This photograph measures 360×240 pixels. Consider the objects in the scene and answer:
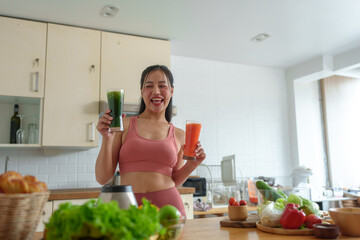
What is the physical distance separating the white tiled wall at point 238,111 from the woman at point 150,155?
2052 millimetres

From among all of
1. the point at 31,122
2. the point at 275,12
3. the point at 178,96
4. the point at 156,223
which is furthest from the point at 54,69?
the point at 156,223

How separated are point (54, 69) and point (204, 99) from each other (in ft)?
6.41

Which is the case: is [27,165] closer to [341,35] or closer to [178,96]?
[178,96]

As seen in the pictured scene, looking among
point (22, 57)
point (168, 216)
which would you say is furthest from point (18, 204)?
point (22, 57)

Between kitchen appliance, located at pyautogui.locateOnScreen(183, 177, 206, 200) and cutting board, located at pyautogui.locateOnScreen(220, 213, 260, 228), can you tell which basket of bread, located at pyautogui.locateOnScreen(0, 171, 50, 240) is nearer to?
cutting board, located at pyautogui.locateOnScreen(220, 213, 260, 228)

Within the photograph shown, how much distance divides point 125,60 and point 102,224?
3.04m

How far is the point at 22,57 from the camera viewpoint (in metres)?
3.19

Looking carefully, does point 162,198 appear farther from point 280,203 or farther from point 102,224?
point 102,224

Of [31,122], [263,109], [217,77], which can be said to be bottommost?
[31,122]

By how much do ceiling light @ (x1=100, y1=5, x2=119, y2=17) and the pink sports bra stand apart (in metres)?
1.67

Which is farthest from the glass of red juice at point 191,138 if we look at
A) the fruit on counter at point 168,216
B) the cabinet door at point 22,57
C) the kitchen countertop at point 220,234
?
the cabinet door at point 22,57

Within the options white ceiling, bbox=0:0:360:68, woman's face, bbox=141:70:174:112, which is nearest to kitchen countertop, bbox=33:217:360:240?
woman's face, bbox=141:70:174:112

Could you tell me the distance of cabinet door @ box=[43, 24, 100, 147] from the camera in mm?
3238

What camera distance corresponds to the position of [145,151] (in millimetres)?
1754
